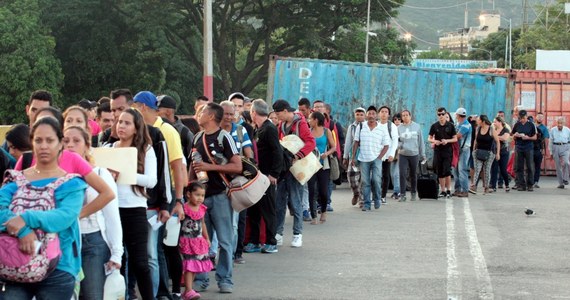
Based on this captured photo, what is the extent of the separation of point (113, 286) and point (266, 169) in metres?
5.70

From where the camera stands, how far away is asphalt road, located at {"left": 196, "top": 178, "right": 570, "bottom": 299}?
34.2 feet

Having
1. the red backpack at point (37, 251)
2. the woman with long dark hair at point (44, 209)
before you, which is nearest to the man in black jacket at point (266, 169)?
the woman with long dark hair at point (44, 209)

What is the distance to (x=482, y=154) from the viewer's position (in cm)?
2309

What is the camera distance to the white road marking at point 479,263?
405 inches

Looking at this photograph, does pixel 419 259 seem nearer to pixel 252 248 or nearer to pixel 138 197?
pixel 252 248

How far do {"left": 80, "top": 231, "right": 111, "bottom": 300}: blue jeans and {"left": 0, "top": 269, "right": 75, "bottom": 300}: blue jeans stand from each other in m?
0.94

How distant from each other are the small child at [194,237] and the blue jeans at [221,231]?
0.14 m

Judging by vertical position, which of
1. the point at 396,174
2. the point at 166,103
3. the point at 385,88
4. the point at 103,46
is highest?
the point at 103,46

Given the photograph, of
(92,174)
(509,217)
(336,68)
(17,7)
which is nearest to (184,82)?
(17,7)

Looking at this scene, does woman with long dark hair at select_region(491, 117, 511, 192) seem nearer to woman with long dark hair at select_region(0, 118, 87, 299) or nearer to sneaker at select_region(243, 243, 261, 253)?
sneaker at select_region(243, 243, 261, 253)

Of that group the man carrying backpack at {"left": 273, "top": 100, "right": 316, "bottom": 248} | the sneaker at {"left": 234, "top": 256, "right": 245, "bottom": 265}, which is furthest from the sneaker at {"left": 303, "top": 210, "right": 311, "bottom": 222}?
the sneaker at {"left": 234, "top": 256, "right": 245, "bottom": 265}

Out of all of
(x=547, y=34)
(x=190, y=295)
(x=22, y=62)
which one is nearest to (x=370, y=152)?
(x=190, y=295)

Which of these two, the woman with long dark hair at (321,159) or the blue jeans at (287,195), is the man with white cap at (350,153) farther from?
the blue jeans at (287,195)

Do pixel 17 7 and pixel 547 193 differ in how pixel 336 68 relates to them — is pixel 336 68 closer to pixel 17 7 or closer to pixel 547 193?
pixel 547 193
